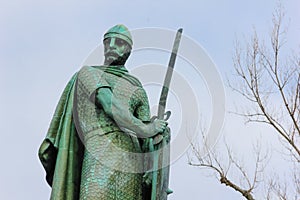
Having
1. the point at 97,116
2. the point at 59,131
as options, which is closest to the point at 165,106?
the point at 97,116

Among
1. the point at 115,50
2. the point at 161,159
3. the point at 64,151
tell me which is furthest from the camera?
the point at 115,50

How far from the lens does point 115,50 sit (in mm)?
6105

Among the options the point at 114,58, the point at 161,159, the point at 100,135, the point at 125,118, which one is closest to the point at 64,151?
the point at 100,135

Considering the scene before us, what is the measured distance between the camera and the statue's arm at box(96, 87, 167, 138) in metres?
5.62

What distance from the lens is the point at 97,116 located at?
5.75 meters

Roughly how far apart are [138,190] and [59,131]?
2.99 feet

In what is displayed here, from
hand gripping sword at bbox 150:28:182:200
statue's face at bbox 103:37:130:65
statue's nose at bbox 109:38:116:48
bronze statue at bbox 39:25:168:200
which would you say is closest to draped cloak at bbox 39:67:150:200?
bronze statue at bbox 39:25:168:200

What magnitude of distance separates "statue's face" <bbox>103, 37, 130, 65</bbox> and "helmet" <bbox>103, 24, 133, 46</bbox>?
0.03 meters

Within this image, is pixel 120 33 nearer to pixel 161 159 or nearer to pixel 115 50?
pixel 115 50

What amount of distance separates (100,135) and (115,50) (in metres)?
0.92

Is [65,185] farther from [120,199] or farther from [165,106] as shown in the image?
[165,106]

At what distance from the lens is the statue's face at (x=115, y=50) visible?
6.11 metres

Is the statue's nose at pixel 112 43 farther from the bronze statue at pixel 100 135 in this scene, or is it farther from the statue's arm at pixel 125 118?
the statue's arm at pixel 125 118

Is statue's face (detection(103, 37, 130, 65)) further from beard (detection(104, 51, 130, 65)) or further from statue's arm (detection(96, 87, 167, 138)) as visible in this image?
statue's arm (detection(96, 87, 167, 138))
